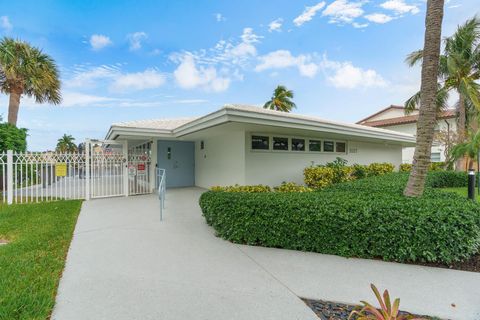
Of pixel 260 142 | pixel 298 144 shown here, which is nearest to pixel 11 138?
pixel 260 142

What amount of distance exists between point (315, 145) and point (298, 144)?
3.72 feet

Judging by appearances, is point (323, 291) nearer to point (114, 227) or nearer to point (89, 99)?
point (114, 227)

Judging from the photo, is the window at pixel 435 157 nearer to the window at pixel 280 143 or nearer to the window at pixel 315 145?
the window at pixel 315 145

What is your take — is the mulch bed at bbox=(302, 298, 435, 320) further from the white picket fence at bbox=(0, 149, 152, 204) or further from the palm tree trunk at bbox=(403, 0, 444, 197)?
the white picket fence at bbox=(0, 149, 152, 204)

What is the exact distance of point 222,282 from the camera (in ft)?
10.1

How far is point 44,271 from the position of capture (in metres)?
3.29

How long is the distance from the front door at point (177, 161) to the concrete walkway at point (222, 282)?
6.82 meters

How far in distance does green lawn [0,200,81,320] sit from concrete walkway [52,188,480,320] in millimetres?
170

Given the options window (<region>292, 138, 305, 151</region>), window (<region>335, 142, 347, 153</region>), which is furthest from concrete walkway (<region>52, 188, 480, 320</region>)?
window (<region>335, 142, 347, 153</region>)

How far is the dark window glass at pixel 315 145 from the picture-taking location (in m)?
10.7

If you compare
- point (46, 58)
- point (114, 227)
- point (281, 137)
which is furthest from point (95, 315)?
point (46, 58)

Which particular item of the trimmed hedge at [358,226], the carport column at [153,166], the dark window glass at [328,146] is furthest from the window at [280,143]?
the carport column at [153,166]

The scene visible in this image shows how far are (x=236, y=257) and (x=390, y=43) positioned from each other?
897 centimetres

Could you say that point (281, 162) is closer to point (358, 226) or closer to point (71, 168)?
point (358, 226)
